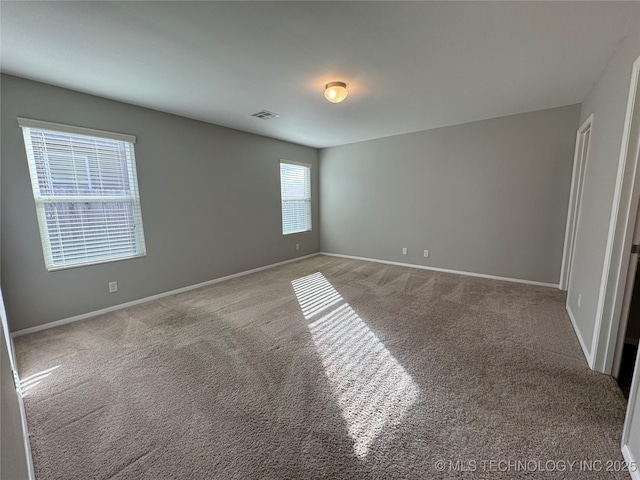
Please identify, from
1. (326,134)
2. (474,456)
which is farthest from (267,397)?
(326,134)

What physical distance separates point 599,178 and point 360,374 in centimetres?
266

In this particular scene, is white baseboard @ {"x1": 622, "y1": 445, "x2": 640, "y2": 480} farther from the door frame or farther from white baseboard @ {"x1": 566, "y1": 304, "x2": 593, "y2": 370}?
the door frame

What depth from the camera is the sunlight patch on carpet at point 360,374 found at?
1611mm

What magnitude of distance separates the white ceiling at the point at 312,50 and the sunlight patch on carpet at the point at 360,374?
2.52 meters

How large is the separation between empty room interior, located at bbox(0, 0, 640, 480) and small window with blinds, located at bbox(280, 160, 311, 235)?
80 cm

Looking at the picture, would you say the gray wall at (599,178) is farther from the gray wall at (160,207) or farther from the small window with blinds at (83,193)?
the small window with blinds at (83,193)

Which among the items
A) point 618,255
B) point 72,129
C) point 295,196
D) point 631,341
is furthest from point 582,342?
point 72,129

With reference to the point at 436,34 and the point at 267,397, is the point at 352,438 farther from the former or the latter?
the point at 436,34

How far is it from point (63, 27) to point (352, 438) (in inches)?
129

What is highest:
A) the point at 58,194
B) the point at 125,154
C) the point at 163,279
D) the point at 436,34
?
the point at 436,34

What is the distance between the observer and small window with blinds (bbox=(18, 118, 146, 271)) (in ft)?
8.87

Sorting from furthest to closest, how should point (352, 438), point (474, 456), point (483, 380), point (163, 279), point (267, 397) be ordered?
point (163, 279) → point (483, 380) → point (267, 397) → point (352, 438) → point (474, 456)

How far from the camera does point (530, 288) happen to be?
3.81 m

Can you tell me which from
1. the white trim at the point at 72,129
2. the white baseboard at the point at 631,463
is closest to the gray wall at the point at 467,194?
the white baseboard at the point at 631,463
